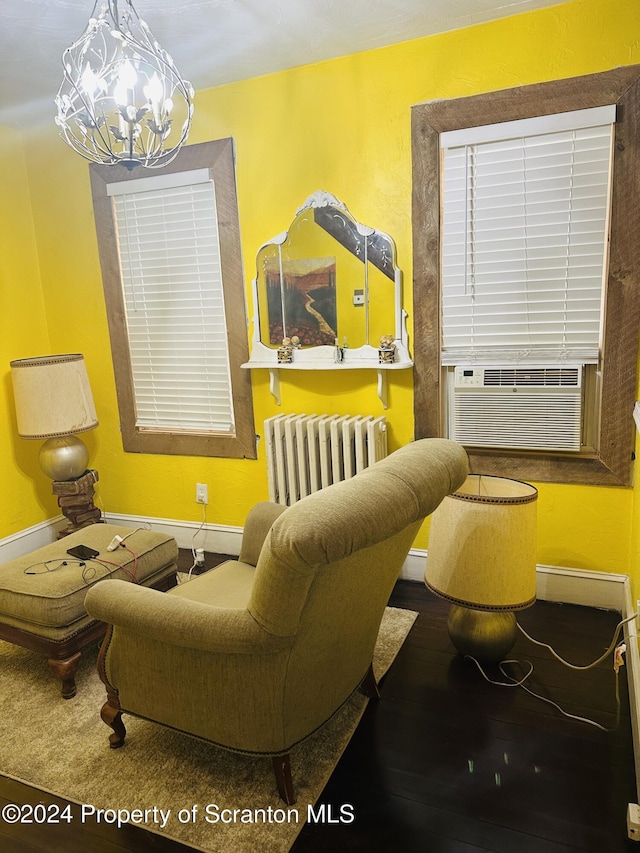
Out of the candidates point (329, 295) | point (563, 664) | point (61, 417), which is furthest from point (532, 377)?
point (61, 417)

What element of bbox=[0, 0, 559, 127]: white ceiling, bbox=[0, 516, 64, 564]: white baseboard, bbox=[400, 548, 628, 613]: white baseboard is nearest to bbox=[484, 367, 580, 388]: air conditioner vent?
bbox=[400, 548, 628, 613]: white baseboard

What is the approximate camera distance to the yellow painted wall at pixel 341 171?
8.01ft

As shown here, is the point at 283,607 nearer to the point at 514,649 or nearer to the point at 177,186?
the point at 514,649

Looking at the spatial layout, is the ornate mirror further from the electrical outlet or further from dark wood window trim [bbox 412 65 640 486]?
the electrical outlet

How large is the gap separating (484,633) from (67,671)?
1.62 m

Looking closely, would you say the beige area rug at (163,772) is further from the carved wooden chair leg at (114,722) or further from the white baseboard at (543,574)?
the white baseboard at (543,574)

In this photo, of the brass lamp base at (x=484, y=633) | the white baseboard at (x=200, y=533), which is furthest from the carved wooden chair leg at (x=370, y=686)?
the white baseboard at (x=200, y=533)

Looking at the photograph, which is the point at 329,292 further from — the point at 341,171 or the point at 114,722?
the point at 114,722

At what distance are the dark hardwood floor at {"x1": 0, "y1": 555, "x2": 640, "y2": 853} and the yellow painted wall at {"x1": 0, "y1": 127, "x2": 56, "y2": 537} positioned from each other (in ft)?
6.69

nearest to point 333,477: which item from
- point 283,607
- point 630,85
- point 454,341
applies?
point 454,341

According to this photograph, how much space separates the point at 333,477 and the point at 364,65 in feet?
6.50

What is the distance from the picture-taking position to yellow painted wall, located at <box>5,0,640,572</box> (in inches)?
A: 96.1

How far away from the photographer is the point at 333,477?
3.00 metres

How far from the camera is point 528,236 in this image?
101 inches
